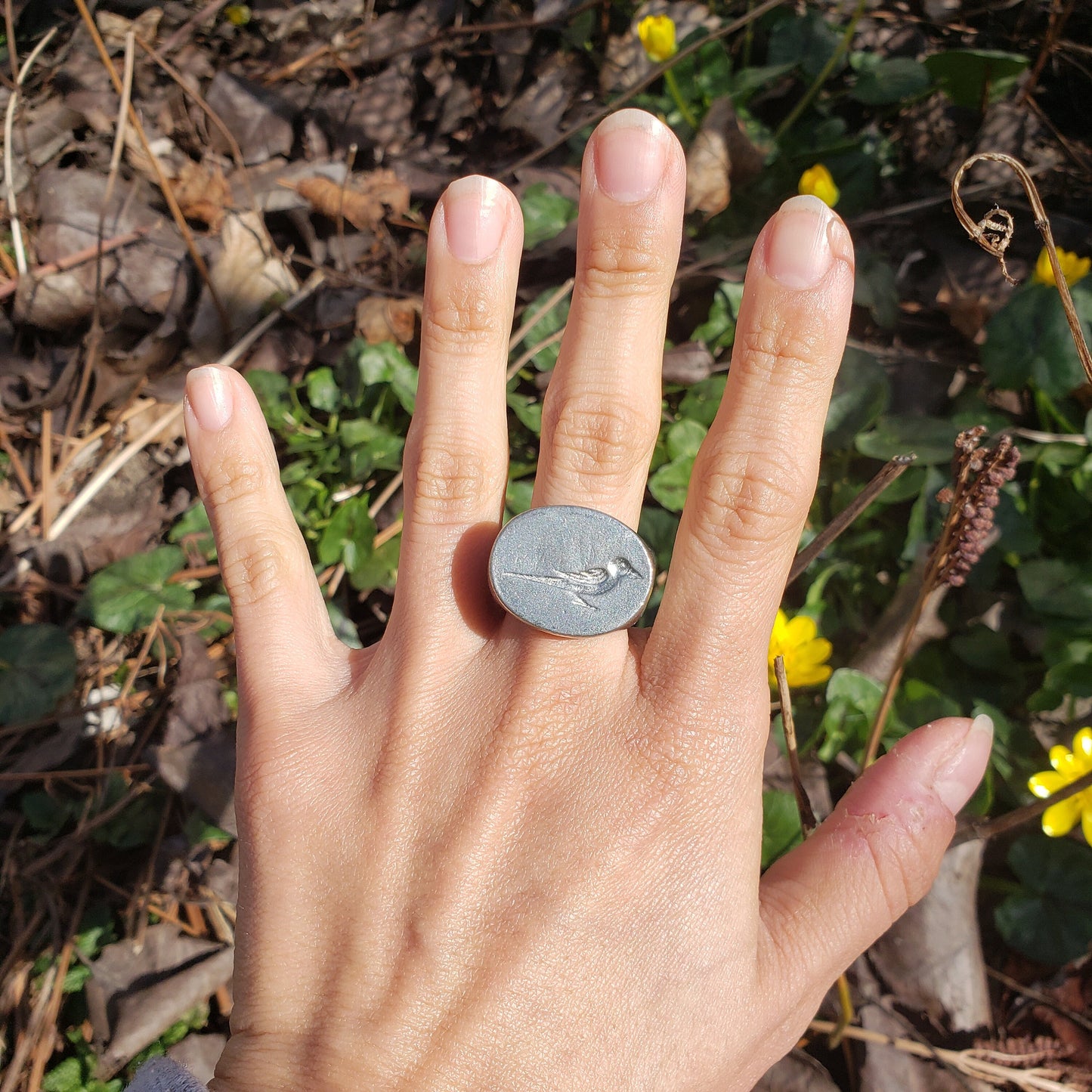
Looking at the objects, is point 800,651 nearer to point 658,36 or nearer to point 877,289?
point 877,289

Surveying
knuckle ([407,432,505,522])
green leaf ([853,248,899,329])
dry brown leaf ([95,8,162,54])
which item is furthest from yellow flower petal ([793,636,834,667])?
dry brown leaf ([95,8,162,54])

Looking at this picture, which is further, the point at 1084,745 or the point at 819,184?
the point at 819,184

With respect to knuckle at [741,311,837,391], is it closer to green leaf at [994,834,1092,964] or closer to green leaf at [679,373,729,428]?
green leaf at [679,373,729,428]

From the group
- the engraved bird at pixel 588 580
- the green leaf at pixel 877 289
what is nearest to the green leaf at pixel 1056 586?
the green leaf at pixel 877 289

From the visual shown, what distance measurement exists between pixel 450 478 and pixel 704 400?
1.05 m

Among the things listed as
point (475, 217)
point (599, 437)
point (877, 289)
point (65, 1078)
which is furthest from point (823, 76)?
point (65, 1078)

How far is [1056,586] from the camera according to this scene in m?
2.06

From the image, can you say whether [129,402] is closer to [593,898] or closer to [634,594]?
[634,594]

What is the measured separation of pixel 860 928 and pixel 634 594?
2.20 ft

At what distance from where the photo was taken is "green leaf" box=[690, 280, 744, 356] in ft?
7.98

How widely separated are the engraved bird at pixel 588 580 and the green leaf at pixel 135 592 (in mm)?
1520

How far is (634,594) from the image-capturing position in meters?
1.40

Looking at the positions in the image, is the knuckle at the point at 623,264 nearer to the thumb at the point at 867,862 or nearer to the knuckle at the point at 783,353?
the knuckle at the point at 783,353

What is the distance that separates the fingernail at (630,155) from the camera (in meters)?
1.42
